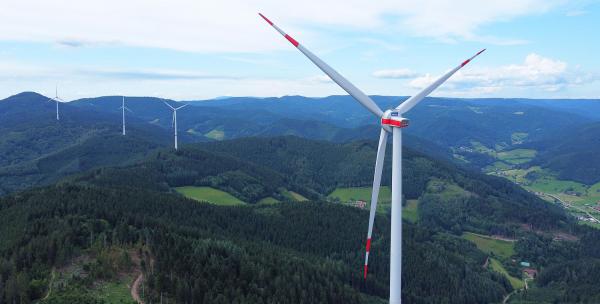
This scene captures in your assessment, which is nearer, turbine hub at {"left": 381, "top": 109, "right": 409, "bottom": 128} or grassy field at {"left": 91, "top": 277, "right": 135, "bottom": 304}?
turbine hub at {"left": 381, "top": 109, "right": 409, "bottom": 128}

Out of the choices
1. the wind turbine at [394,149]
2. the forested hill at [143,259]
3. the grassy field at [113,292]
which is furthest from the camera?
the forested hill at [143,259]

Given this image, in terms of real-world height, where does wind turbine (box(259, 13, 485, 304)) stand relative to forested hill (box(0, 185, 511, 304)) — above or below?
above

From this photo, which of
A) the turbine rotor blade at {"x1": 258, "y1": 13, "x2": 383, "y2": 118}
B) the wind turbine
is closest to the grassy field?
the wind turbine

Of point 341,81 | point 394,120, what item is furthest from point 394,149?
point 341,81

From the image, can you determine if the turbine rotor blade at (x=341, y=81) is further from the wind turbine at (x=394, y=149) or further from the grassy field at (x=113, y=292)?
the grassy field at (x=113, y=292)

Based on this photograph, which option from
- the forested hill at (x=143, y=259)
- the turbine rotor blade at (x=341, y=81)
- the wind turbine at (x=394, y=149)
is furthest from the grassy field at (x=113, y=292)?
the turbine rotor blade at (x=341, y=81)

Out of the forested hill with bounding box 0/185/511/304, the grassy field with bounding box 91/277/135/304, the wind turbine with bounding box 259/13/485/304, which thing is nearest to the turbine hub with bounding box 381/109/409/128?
the wind turbine with bounding box 259/13/485/304

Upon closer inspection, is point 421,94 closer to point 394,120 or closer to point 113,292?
point 394,120

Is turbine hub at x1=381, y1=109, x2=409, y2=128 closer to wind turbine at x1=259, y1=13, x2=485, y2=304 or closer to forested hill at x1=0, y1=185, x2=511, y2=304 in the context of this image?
wind turbine at x1=259, y1=13, x2=485, y2=304

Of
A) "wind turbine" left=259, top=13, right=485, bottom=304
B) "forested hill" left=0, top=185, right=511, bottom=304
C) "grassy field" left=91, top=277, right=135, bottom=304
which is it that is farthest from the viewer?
"forested hill" left=0, top=185, right=511, bottom=304

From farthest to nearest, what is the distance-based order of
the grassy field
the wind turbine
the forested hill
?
the forested hill → the grassy field → the wind turbine
